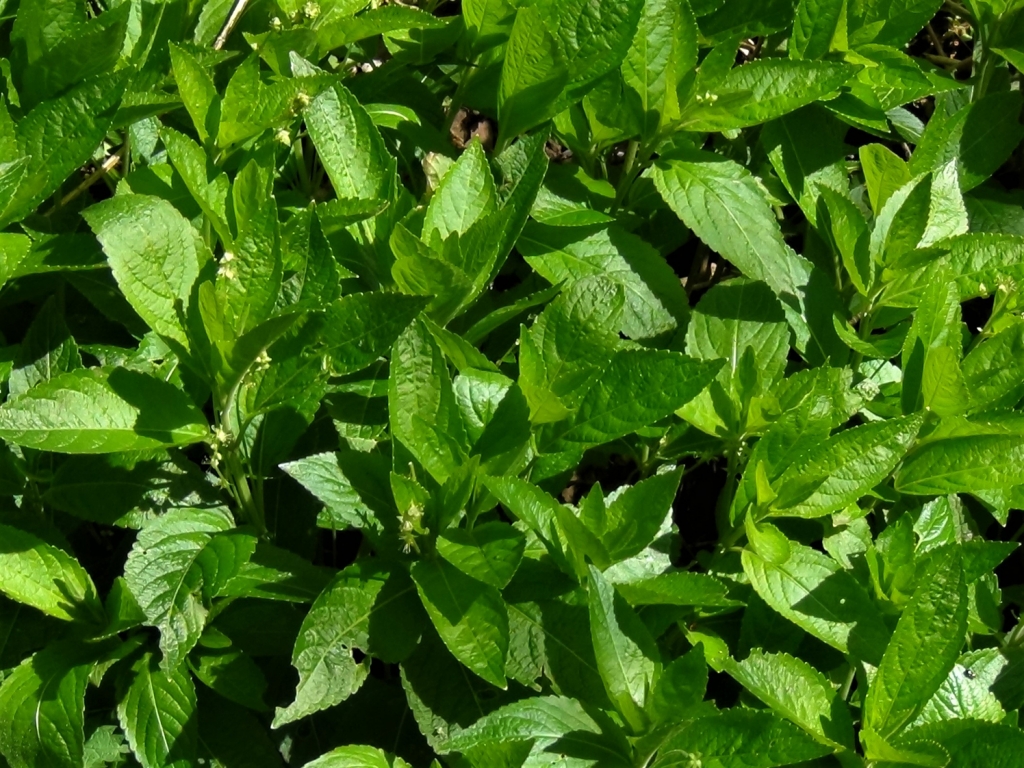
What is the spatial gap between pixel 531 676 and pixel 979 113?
1856mm

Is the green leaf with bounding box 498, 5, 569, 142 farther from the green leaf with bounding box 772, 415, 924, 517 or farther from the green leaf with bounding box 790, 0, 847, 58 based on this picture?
the green leaf with bounding box 772, 415, 924, 517

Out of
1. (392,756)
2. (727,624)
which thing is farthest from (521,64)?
(392,756)

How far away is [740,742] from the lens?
1593mm

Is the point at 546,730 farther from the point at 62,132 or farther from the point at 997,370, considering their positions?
the point at 62,132

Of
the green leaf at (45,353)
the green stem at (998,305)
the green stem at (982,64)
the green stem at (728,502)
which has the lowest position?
the green stem at (728,502)

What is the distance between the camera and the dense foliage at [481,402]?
1.66 m

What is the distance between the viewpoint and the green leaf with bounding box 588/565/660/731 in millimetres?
1618

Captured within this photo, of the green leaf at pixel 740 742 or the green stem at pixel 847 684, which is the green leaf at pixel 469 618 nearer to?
the green leaf at pixel 740 742

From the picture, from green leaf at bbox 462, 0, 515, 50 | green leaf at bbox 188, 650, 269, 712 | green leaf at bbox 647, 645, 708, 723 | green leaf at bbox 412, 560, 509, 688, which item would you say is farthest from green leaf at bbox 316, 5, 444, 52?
green leaf at bbox 647, 645, 708, 723

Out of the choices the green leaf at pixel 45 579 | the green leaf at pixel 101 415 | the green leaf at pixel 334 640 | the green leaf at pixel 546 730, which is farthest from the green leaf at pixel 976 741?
the green leaf at pixel 45 579

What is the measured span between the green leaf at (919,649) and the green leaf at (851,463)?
21cm

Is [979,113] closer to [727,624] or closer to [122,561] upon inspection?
[727,624]

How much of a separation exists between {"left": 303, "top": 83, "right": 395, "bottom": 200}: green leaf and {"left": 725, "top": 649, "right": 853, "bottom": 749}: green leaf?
106 cm

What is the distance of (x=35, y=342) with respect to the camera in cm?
184
